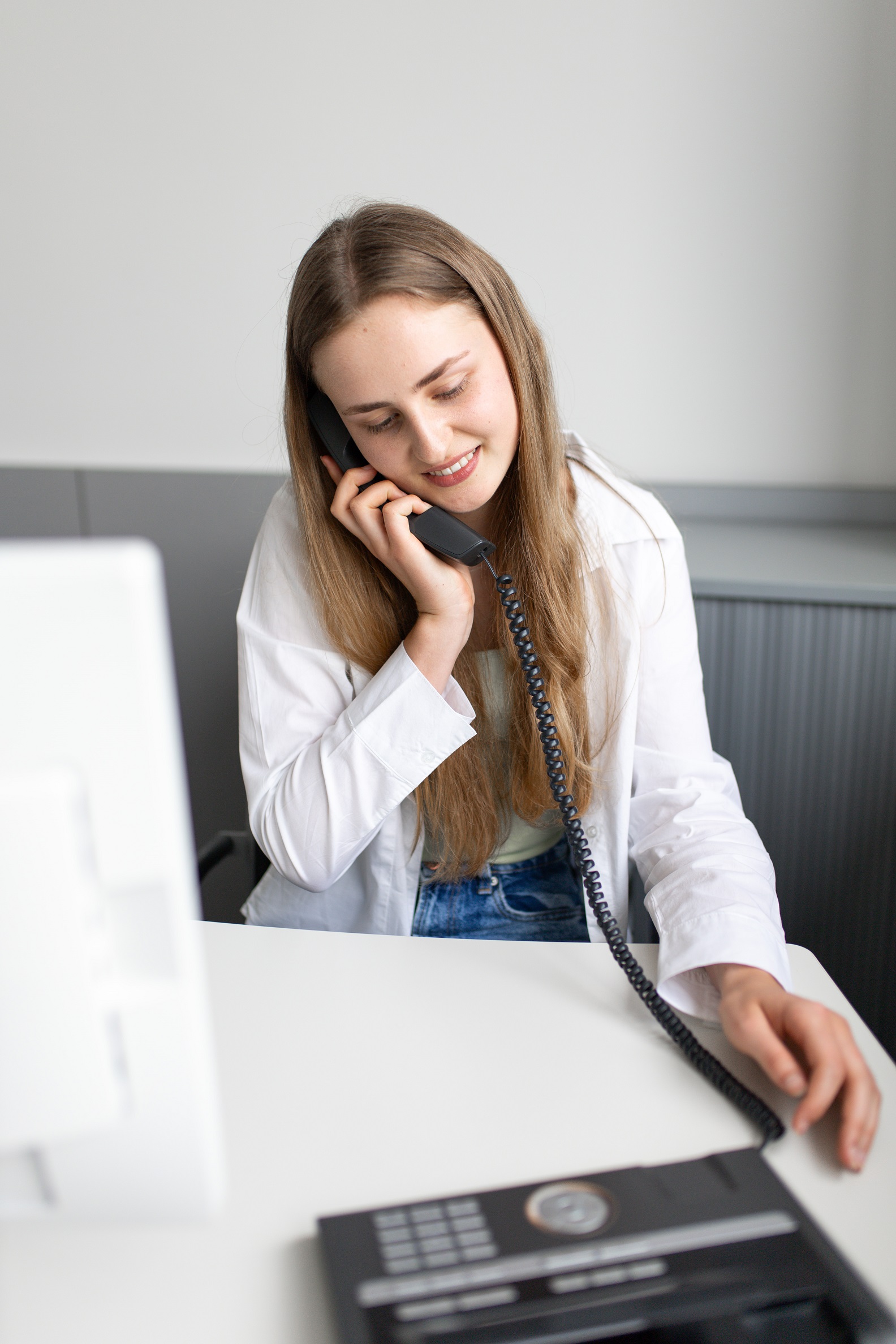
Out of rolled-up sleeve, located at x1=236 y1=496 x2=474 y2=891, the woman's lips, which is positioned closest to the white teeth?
the woman's lips

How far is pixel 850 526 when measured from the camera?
5.86 ft

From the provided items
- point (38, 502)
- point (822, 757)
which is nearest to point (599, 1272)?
point (822, 757)

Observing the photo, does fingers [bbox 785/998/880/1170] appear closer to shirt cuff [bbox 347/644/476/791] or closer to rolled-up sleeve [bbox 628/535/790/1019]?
rolled-up sleeve [bbox 628/535/790/1019]

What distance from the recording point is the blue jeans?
4.17 ft

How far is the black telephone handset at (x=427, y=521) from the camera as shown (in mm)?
1188

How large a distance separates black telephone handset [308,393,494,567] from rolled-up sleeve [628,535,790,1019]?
0.74 ft

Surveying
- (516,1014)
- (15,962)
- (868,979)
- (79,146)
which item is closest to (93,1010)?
(15,962)

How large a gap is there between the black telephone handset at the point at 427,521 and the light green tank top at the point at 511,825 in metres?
0.16

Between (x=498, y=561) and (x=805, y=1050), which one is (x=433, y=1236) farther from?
(x=498, y=561)

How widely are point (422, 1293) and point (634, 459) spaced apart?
1.58 meters

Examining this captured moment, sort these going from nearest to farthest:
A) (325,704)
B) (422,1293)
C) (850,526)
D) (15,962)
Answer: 1. (15,962)
2. (422,1293)
3. (325,704)
4. (850,526)

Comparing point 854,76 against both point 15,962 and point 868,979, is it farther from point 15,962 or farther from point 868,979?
point 15,962

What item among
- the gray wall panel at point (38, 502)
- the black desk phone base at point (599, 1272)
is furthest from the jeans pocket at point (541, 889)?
the gray wall panel at point (38, 502)

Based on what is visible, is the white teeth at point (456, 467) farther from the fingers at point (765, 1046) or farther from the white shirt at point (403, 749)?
the fingers at point (765, 1046)
